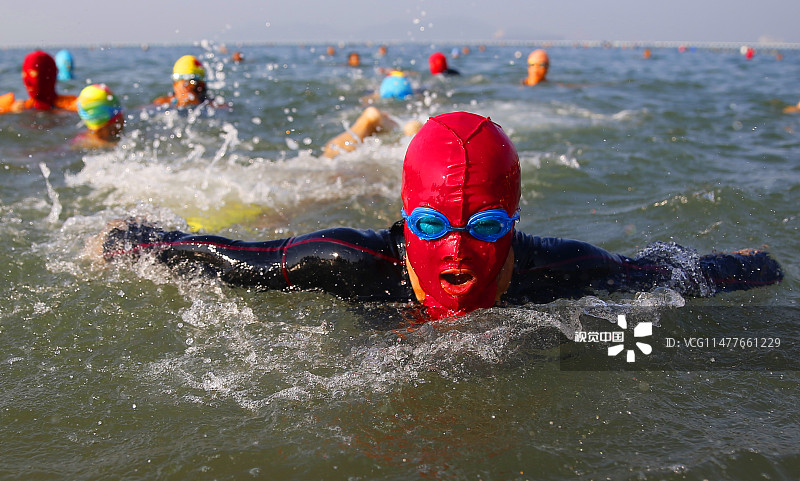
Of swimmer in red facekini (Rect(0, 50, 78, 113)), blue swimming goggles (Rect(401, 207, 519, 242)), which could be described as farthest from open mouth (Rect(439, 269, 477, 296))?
swimmer in red facekini (Rect(0, 50, 78, 113))

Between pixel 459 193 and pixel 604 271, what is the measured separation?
110 centimetres

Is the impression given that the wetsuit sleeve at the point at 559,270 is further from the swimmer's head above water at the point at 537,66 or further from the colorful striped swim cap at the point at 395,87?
the swimmer's head above water at the point at 537,66

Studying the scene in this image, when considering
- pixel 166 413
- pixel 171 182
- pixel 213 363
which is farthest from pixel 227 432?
pixel 171 182

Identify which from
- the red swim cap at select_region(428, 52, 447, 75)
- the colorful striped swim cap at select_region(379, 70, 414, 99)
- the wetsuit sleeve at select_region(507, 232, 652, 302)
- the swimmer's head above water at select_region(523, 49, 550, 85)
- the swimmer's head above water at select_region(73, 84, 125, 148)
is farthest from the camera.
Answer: the red swim cap at select_region(428, 52, 447, 75)

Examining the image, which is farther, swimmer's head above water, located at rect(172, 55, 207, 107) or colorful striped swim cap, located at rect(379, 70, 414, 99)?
colorful striped swim cap, located at rect(379, 70, 414, 99)

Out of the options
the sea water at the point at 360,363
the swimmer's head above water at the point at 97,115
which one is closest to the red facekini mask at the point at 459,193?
the sea water at the point at 360,363

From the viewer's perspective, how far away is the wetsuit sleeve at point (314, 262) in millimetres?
3268

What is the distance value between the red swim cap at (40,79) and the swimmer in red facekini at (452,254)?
796 centimetres

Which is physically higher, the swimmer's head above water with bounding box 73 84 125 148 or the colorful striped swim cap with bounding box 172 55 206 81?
the colorful striped swim cap with bounding box 172 55 206 81

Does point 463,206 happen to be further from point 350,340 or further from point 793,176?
point 793,176

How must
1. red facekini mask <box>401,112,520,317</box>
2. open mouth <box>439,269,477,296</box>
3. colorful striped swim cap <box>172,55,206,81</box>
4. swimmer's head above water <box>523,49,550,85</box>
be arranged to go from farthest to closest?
1. swimmer's head above water <box>523,49,550,85</box>
2. colorful striped swim cap <box>172,55,206,81</box>
3. open mouth <box>439,269,477,296</box>
4. red facekini mask <box>401,112,520,317</box>

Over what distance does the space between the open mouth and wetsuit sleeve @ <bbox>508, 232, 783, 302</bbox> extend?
496 millimetres

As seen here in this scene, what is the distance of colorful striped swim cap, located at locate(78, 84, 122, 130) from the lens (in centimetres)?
871

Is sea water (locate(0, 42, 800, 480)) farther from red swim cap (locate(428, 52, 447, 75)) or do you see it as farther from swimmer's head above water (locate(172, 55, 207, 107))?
red swim cap (locate(428, 52, 447, 75))
